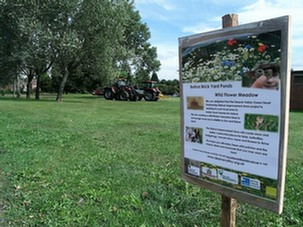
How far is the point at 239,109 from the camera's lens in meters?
2.09

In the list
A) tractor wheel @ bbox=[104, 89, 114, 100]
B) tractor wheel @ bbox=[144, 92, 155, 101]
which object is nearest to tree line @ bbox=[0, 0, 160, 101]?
tractor wheel @ bbox=[104, 89, 114, 100]

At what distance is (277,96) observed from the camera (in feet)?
6.27

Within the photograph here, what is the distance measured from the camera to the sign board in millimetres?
1930

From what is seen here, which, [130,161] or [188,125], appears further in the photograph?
[130,161]

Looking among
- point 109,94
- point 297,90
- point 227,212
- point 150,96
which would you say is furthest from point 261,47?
point 109,94

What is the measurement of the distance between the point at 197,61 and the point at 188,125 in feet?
1.57

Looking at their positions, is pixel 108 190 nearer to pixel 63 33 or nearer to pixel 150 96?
pixel 63 33

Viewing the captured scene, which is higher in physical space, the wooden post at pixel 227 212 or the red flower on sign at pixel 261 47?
the red flower on sign at pixel 261 47

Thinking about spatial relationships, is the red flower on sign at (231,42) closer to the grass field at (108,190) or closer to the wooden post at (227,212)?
the wooden post at (227,212)

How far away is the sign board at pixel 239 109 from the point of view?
6.33 feet

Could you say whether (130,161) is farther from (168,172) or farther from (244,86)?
(244,86)

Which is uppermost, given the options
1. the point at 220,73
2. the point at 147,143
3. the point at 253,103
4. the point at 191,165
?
the point at 220,73

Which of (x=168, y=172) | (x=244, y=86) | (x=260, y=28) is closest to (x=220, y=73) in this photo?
(x=244, y=86)

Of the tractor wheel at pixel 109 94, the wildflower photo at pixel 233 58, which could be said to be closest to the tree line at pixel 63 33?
the tractor wheel at pixel 109 94
